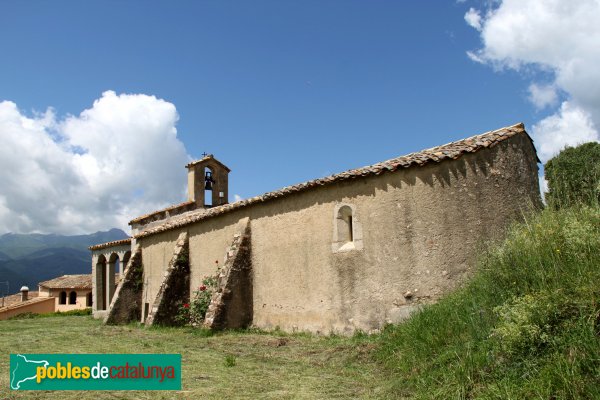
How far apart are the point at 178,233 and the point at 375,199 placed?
10.0 metres

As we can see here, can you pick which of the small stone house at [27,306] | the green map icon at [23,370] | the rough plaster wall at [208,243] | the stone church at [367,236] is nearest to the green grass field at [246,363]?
the green map icon at [23,370]

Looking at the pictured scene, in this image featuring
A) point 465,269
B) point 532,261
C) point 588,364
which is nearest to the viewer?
point 588,364

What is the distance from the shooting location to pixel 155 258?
2056 cm

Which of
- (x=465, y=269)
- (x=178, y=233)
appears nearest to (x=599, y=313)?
(x=465, y=269)

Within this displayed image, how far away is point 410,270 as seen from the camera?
10.8 meters

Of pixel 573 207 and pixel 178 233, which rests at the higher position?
pixel 178 233

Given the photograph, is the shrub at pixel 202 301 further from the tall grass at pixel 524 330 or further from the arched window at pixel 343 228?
the tall grass at pixel 524 330

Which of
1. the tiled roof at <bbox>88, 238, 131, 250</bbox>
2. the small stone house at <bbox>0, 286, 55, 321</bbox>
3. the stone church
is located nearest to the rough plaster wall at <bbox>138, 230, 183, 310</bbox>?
the stone church

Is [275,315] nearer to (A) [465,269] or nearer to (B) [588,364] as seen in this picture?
(A) [465,269]

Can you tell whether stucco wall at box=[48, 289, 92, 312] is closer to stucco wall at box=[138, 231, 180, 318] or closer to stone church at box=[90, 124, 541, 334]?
stucco wall at box=[138, 231, 180, 318]

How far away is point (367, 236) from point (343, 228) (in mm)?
866

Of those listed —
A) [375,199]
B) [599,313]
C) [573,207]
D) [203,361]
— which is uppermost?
[375,199]

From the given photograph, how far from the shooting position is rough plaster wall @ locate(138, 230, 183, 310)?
19.5 m

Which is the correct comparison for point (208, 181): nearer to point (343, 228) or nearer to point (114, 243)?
point (114, 243)
